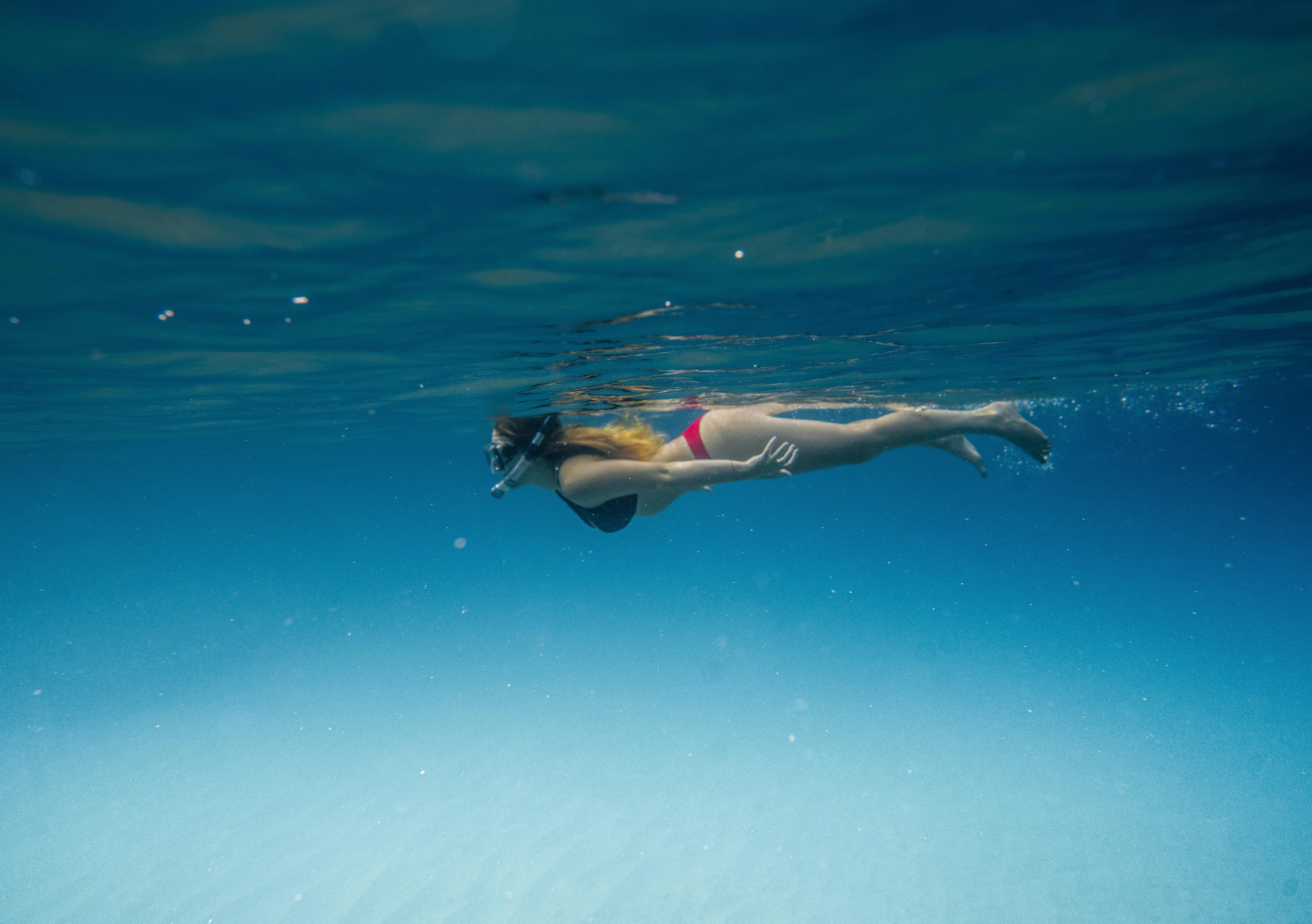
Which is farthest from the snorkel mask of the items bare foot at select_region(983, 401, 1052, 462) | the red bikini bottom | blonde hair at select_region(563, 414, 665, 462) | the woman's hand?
bare foot at select_region(983, 401, 1052, 462)

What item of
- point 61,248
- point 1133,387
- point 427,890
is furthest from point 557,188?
point 1133,387

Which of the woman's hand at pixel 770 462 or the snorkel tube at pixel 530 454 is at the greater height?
the snorkel tube at pixel 530 454

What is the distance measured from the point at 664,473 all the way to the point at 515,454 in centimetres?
188

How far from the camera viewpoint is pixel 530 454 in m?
6.55

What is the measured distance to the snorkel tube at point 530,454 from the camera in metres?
6.52

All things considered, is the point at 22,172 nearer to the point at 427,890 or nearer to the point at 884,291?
the point at 884,291

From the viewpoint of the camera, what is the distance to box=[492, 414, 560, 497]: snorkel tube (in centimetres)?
652

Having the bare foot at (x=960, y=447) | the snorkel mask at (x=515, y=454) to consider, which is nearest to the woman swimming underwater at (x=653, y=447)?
the snorkel mask at (x=515, y=454)

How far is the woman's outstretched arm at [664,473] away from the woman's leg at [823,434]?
559mm

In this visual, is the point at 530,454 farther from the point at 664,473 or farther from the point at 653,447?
the point at 664,473

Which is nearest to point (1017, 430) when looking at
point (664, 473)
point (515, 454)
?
point (664, 473)

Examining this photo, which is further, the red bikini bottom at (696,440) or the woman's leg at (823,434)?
the red bikini bottom at (696,440)

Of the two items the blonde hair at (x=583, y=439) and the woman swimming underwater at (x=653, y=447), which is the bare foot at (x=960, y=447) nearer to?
the woman swimming underwater at (x=653, y=447)

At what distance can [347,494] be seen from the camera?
347 feet
